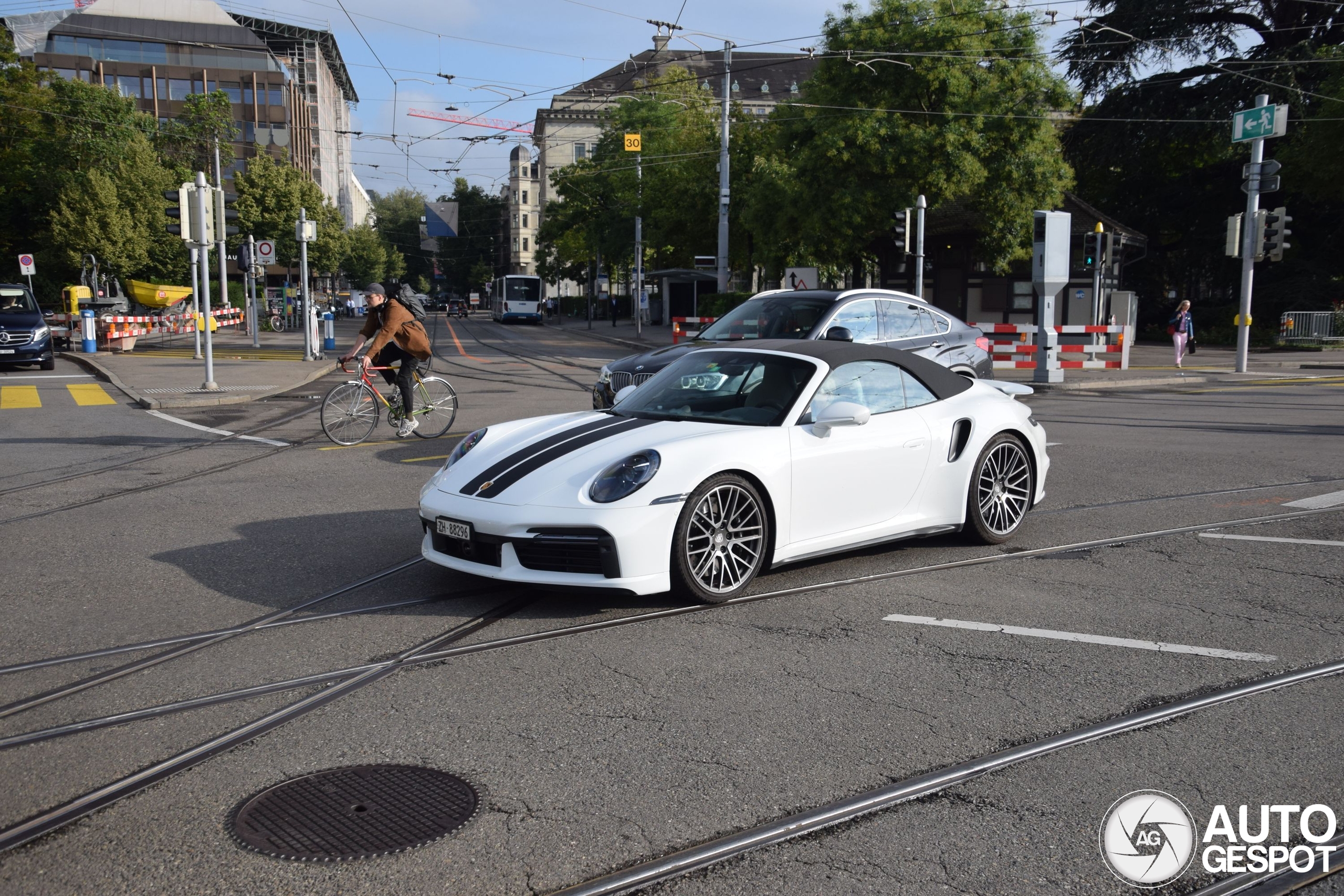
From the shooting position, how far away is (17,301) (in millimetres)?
24297

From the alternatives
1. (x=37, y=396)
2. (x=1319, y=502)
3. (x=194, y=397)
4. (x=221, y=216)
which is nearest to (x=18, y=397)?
(x=37, y=396)

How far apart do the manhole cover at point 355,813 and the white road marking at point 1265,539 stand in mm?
5645

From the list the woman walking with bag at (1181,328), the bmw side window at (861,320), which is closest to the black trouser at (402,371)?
the bmw side window at (861,320)

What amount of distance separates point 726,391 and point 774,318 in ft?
21.3

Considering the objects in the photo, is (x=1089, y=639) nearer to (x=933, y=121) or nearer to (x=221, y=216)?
(x=221, y=216)

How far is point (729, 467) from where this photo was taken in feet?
18.5

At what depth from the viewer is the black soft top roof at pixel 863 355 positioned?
658 centimetres

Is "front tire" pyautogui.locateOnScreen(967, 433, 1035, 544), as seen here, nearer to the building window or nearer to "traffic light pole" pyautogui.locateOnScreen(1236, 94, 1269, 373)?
"traffic light pole" pyautogui.locateOnScreen(1236, 94, 1269, 373)

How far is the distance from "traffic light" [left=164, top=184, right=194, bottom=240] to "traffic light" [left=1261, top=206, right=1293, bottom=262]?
70.9 feet

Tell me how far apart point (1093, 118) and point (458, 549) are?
43.2 meters

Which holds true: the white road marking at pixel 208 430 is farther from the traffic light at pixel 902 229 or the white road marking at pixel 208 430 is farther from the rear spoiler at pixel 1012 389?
the traffic light at pixel 902 229

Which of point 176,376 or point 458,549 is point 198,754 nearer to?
point 458,549

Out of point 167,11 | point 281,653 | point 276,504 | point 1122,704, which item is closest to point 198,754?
point 281,653

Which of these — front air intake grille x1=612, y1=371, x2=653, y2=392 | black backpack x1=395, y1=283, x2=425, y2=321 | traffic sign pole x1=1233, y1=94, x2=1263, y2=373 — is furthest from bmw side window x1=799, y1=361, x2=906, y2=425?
traffic sign pole x1=1233, y1=94, x2=1263, y2=373
